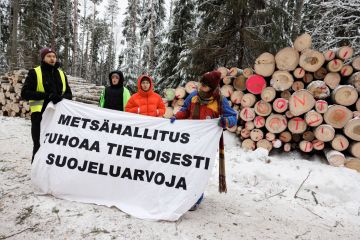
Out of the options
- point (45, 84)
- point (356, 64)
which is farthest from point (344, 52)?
point (45, 84)

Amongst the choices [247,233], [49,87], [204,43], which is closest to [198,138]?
[247,233]

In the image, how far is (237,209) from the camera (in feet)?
13.2

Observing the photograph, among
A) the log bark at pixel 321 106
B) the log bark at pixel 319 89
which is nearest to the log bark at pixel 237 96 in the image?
the log bark at pixel 319 89

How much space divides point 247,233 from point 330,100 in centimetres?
397

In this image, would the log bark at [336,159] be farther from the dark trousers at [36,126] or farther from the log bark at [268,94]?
the dark trousers at [36,126]

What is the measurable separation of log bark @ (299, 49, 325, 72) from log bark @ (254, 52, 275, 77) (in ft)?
1.91

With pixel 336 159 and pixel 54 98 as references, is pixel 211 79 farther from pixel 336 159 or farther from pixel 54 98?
pixel 336 159

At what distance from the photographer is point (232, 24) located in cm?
880

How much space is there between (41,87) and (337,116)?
5.35 m

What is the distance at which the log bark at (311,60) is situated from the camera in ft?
19.2

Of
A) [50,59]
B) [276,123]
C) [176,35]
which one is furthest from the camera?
[176,35]

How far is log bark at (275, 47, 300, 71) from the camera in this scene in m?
5.93

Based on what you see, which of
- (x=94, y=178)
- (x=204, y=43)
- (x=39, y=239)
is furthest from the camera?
(x=204, y=43)

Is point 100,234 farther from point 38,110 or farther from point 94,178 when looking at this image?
point 38,110
